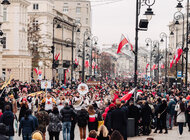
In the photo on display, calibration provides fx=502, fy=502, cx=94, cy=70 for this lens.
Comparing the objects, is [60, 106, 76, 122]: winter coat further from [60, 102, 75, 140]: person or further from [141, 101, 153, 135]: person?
[141, 101, 153, 135]: person

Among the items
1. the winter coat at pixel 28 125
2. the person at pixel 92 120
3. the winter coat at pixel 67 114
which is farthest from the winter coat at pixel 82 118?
the winter coat at pixel 28 125

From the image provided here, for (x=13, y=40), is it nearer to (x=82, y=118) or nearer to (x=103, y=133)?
(x=82, y=118)

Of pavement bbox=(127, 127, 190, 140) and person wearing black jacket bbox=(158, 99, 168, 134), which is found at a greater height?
person wearing black jacket bbox=(158, 99, 168, 134)

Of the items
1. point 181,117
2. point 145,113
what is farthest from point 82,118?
point 181,117

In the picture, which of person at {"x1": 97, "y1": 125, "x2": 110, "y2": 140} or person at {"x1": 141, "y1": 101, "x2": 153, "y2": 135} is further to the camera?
person at {"x1": 141, "y1": 101, "x2": 153, "y2": 135}

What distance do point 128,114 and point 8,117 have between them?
15.6 ft

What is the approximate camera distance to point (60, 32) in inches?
3570

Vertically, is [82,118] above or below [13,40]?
below

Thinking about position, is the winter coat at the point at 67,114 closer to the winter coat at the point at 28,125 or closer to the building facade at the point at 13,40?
the winter coat at the point at 28,125

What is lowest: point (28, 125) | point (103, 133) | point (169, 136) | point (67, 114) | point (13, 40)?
point (169, 136)

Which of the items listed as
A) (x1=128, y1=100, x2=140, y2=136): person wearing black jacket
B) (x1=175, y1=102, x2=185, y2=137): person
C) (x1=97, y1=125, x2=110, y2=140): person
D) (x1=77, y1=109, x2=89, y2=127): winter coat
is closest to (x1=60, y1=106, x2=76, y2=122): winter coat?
(x1=77, y1=109, x2=89, y2=127): winter coat

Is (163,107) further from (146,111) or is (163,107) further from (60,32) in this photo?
(60,32)

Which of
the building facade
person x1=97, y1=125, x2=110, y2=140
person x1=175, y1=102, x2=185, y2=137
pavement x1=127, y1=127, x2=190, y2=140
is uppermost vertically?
the building facade

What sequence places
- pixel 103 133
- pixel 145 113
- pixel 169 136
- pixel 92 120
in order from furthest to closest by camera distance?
pixel 169 136 < pixel 145 113 < pixel 92 120 < pixel 103 133
